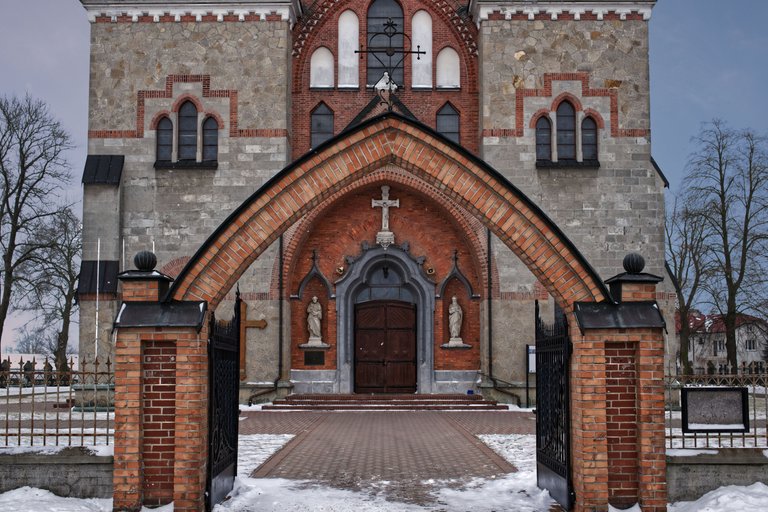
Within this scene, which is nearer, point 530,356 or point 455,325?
point 530,356

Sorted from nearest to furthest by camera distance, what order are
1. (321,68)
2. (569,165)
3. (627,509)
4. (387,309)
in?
(627,509)
(569,165)
(387,309)
(321,68)

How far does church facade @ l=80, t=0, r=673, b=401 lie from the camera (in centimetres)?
2186

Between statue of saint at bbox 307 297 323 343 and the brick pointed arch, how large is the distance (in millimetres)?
13554

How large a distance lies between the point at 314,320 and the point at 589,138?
8491 mm

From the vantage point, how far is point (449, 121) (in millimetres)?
23516

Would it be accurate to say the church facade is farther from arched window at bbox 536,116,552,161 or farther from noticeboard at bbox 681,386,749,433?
noticeboard at bbox 681,386,749,433

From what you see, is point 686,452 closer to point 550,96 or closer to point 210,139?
point 550,96

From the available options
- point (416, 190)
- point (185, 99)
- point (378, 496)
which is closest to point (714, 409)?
point (378, 496)

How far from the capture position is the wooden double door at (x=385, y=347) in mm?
23438


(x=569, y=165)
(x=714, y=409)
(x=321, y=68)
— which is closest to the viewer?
(x=714, y=409)

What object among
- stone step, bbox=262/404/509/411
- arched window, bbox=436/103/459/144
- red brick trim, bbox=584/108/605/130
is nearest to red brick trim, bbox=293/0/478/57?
arched window, bbox=436/103/459/144

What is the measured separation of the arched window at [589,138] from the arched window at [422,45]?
4.31 meters

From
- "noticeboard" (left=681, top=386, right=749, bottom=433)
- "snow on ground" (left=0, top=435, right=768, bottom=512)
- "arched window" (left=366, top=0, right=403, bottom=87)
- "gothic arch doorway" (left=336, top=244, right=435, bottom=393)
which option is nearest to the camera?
"snow on ground" (left=0, top=435, right=768, bottom=512)

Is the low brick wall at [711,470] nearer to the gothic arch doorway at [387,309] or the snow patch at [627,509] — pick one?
the snow patch at [627,509]
